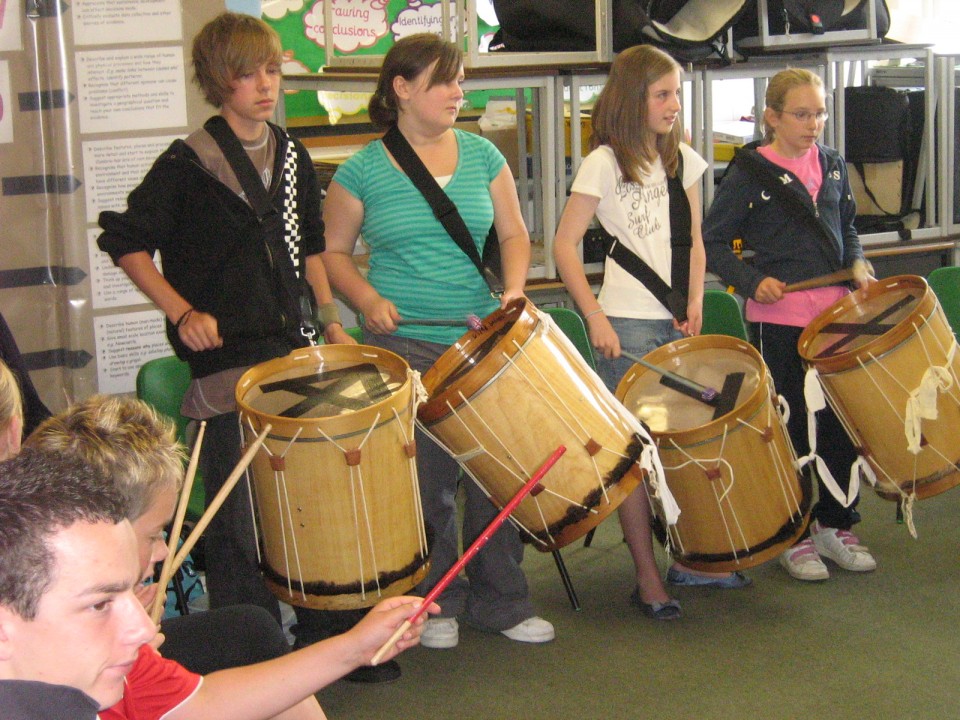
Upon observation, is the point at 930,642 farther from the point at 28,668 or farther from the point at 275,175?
the point at 28,668

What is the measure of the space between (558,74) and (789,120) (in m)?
1.12

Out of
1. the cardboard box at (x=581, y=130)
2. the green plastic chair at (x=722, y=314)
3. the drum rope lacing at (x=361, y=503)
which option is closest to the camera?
the drum rope lacing at (x=361, y=503)

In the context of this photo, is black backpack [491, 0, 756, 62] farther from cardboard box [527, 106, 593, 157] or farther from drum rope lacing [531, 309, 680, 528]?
drum rope lacing [531, 309, 680, 528]

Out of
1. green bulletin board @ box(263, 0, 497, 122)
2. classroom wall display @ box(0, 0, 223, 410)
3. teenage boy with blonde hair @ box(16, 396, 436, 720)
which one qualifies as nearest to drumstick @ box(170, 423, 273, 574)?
teenage boy with blonde hair @ box(16, 396, 436, 720)

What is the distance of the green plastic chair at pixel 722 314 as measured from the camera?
4.04 m

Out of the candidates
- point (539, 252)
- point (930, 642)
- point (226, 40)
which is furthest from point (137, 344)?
point (930, 642)

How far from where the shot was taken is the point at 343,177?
118 inches

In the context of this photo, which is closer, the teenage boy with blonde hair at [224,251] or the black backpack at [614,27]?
the teenage boy with blonde hair at [224,251]

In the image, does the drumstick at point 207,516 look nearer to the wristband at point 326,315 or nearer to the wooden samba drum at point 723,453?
the wristband at point 326,315

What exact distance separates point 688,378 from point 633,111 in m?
0.78

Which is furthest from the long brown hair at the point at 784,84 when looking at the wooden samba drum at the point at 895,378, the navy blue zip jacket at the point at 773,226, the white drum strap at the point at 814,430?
the white drum strap at the point at 814,430

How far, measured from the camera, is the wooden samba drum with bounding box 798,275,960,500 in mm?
2984

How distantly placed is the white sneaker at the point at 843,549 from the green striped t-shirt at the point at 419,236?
1.43m

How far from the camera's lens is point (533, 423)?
8.42 feet
